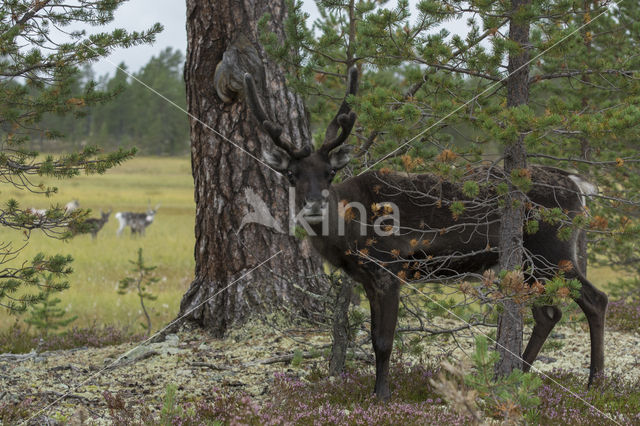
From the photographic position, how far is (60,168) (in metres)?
6.56

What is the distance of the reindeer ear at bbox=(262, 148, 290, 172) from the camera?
6.33m

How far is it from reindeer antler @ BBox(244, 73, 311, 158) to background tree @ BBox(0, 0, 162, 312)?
151 cm

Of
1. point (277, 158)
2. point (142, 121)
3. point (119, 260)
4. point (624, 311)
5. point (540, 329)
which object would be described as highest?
point (142, 121)

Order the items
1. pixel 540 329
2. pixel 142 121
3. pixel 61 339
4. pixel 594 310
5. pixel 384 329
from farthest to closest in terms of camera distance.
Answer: pixel 142 121, pixel 61 339, pixel 540 329, pixel 594 310, pixel 384 329

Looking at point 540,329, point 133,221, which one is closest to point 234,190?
point 540,329

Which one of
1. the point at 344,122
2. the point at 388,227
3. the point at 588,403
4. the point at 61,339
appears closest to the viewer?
the point at 588,403

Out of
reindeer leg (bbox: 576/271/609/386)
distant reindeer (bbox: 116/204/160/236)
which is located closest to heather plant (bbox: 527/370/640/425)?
reindeer leg (bbox: 576/271/609/386)

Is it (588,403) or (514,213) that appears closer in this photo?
(588,403)

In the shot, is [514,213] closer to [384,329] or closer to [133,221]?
[384,329]

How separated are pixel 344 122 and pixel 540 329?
3.50 metres

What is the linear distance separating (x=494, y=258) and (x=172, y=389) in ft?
14.4

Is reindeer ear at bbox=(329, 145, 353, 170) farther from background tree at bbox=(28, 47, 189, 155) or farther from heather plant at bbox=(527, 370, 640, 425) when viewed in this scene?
background tree at bbox=(28, 47, 189, 155)

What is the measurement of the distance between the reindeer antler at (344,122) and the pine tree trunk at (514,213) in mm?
1522

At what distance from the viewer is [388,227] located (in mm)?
6508
